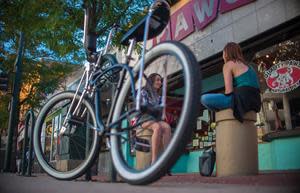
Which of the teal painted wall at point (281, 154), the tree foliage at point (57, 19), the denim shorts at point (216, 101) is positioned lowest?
the teal painted wall at point (281, 154)

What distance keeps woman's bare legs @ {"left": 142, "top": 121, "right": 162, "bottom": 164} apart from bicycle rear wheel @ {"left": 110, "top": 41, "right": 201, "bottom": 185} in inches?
2.3

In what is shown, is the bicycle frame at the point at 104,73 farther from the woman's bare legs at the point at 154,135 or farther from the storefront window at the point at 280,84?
the storefront window at the point at 280,84

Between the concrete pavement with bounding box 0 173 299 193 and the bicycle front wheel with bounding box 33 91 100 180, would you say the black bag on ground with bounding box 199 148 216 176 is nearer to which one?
the concrete pavement with bounding box 0 173 299 193

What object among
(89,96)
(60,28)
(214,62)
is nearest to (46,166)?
(89,96)

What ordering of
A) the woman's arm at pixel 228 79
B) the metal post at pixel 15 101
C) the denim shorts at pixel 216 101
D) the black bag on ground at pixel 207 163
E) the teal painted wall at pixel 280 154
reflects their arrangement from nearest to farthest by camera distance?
1. the denim shorts at pixel 216 101
2. the woman's arm at pixel 228 79
3. the metal post at pixel 15 101
4. the black bag on ground at pixel 207 163
5. the teal painted wall at pixel 280 154

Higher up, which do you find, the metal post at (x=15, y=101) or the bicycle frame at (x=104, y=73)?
the metal post at (x=15, y=101)

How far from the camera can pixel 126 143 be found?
8.25 ft

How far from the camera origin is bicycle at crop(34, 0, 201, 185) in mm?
1920

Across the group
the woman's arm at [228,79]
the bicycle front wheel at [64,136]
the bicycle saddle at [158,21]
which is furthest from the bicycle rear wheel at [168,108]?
the woman's arm at [228,79]

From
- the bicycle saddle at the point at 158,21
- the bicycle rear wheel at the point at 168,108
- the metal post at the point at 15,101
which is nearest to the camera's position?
the bicycle rear wheel at the point at 168,108

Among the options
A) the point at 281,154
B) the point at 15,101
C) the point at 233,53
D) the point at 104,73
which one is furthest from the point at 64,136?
the point at 281,154

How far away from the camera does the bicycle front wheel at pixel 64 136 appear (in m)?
2.90

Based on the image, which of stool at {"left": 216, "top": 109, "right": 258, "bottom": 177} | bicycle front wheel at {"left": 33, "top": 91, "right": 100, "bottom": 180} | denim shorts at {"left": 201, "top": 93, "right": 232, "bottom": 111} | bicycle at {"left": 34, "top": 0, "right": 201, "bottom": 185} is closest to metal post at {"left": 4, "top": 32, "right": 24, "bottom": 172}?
bicycle front wheel at {"left": 33, "top": 91, "right": 100, "bottom": 180}

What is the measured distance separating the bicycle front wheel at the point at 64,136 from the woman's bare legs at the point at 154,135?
36 cm
